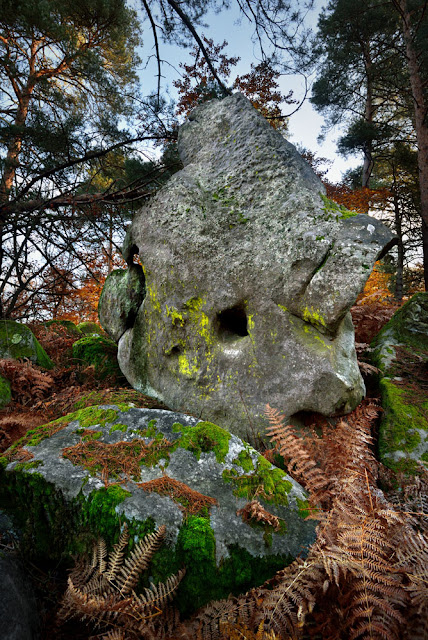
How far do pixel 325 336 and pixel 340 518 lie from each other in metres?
2.10

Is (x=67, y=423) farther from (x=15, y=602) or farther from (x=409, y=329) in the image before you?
(x=409, y=329)

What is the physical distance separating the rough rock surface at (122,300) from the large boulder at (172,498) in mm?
2499

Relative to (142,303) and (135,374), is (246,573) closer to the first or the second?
(135,374)

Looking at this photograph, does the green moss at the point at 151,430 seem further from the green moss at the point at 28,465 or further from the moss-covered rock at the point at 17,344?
the moss-covered rock at the point at 17,344

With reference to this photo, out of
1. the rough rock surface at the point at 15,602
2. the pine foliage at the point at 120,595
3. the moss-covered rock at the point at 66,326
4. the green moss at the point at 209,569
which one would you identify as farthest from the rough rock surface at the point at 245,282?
the moss-covered rock at the point at 66,326

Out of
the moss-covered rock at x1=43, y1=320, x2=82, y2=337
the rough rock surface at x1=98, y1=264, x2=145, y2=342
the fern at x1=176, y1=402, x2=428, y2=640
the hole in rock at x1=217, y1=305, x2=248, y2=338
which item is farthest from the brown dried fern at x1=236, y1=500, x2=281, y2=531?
the moss-covered rock at x1=43, y1=320, x2=82, y2=337

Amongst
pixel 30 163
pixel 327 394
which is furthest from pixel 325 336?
pixel 30 163

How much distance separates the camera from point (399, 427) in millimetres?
3607

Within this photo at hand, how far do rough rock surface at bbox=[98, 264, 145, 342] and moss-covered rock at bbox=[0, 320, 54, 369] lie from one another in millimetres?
1202

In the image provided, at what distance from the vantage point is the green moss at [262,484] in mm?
2514

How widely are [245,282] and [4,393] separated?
3.49 metres

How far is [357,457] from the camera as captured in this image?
279 centimetres

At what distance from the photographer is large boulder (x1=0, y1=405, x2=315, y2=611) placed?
211 cm

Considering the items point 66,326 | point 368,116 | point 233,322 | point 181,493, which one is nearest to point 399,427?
point 233,322
